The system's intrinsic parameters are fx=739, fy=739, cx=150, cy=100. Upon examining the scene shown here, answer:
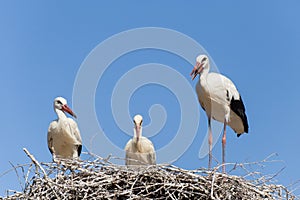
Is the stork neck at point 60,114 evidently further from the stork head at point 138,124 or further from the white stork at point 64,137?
the stork head at point 138,124

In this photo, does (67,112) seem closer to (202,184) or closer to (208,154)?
(208,154)

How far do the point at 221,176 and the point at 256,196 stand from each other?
33cm

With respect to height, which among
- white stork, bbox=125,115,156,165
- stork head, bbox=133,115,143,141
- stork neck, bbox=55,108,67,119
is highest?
stork neck, bbox=55,108,67,119

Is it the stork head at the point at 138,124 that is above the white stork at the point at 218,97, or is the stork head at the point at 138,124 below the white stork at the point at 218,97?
below

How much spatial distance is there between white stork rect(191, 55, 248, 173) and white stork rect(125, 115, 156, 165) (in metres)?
0.68

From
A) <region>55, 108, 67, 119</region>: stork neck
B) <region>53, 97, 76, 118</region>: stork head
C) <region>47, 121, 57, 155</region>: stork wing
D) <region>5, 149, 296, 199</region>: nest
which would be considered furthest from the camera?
<region>53, 97, 76, 118</region>: stork head

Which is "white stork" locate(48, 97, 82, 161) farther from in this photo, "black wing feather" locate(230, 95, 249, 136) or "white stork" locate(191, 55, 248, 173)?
"black wing feather" locate(230, 95, 249, 136)

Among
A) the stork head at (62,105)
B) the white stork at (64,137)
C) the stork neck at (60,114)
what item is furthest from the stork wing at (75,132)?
the stork head at (62,105)

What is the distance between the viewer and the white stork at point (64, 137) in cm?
907

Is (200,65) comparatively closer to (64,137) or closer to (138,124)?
(138,124)

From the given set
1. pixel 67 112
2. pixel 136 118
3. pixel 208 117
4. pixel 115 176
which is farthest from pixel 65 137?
pixel 115 176

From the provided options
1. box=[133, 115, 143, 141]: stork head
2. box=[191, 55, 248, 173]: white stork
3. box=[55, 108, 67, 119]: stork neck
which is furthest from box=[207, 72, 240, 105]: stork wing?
box=[55, 108, 67, 119]: stork neck

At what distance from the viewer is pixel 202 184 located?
5879 mm

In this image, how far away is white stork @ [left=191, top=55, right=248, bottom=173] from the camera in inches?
315
